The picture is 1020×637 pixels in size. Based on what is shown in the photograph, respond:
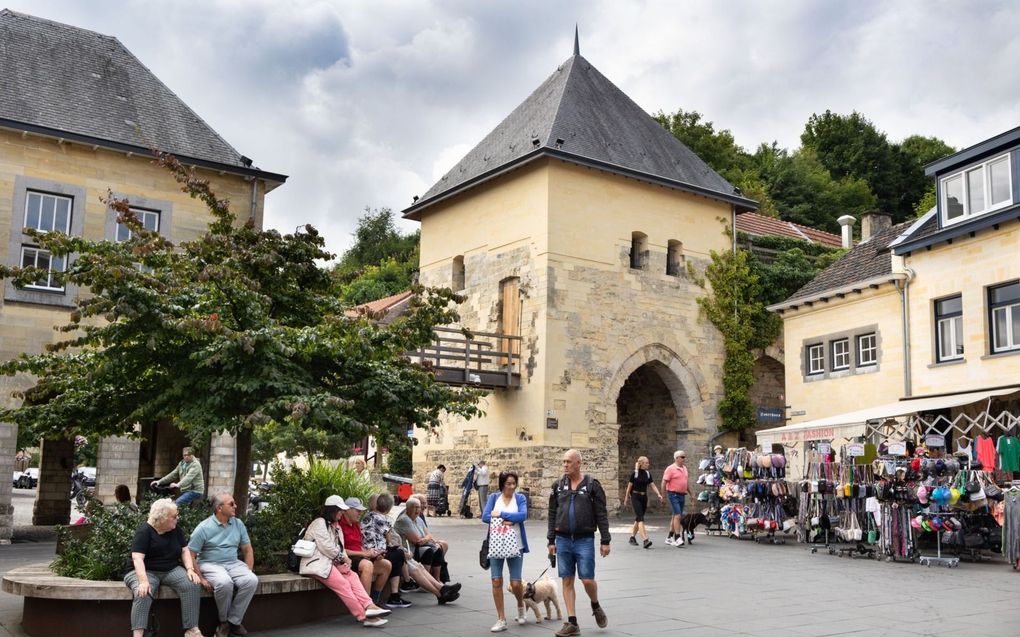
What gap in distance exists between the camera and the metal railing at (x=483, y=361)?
2611 cm

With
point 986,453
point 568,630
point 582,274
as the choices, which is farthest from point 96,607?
point 582,274

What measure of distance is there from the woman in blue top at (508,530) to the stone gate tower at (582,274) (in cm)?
1606

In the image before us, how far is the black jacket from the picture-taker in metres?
9.08

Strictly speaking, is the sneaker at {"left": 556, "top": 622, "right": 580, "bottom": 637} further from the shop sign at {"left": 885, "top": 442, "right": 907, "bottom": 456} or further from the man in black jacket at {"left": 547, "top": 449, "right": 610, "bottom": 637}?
the shop sign at {"left": 885, "top": 442, "right": 907, "bottom": 456}

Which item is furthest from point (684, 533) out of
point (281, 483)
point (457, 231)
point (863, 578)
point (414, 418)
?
point (457, 231)

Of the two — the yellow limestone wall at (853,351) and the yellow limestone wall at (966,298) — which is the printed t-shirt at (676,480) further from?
the yellow limestone wall at (853,351)

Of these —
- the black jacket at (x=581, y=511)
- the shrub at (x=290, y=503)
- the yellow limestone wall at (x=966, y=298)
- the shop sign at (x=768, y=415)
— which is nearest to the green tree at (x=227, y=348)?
the shrub at (x=290, y=503)

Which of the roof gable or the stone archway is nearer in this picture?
the roof gable

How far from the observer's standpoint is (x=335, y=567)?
32.1 ft

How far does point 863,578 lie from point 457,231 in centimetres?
1981

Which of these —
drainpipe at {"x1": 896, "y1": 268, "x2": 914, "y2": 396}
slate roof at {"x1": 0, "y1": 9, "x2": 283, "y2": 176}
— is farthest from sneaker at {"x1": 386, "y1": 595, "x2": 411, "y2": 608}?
drainpipe at {"x1": 896, "y1": 268, "x2": 914, "y2": 396}

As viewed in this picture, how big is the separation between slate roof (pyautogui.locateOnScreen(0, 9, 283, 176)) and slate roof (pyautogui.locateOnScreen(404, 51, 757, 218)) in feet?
30.1

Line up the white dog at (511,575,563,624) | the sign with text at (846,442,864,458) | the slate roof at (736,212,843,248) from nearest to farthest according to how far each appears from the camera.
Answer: the white dog at (511,575,563,624), the sign with text at (846,442,864,458), the slate roof at (736,212,843,248)

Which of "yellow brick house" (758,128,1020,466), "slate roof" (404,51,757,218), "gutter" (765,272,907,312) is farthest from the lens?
"slate roof" (404,51,757,218)
